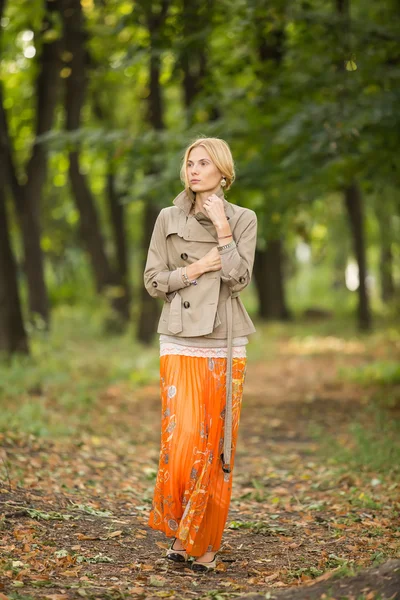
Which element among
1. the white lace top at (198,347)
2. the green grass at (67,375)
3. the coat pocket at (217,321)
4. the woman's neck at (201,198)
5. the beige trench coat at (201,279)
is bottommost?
the green grass at (67,375)

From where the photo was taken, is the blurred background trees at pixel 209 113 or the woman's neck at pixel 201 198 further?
the blurred background trees at pixel 209 113

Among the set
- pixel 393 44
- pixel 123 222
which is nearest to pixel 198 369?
pixel 393 44

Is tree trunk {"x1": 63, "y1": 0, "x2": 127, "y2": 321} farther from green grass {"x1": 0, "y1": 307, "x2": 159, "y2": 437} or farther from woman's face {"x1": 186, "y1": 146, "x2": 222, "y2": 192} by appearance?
woman's face {"x1": 186, "y1": 146, "x2": 222, "y2": 192}

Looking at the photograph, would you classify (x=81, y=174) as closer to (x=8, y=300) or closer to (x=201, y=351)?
(x=8, y=300)

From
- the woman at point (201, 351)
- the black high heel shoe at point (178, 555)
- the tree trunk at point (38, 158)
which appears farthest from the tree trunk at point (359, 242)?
the black high heel shoe at point (178, 555)

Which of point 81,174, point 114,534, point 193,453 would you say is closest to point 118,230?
point 81,174

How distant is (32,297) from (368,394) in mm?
6902

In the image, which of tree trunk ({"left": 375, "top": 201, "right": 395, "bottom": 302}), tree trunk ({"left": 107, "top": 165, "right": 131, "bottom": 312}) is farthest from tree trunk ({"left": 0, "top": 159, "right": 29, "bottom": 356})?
tree trunk ({"left": 107, "top": 165, "right": 131, "bottom": 312})

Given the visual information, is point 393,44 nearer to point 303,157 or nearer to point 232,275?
point 303,157

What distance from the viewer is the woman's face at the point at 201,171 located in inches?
198

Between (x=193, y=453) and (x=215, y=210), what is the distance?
143cm

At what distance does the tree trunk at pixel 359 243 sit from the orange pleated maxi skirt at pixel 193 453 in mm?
15617

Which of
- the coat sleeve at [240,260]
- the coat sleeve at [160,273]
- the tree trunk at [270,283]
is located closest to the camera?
the coat sleeve at [240,260]

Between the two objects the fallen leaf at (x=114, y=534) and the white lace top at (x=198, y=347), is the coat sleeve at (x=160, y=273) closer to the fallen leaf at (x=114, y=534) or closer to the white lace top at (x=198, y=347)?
the white lace top at (x=198, y=347)
